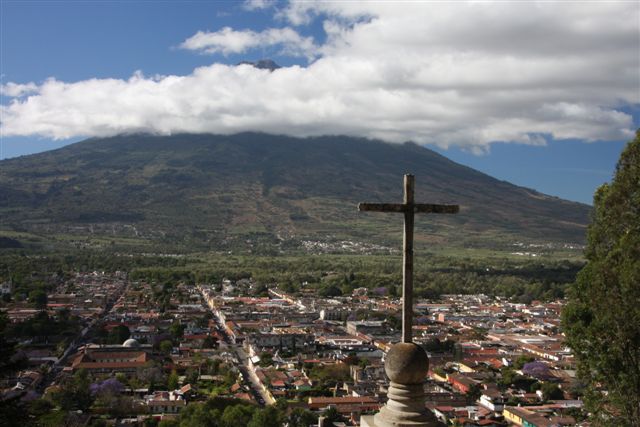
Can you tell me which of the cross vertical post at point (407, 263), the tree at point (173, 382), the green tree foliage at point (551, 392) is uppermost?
the cross vertical post at point (407, 263)

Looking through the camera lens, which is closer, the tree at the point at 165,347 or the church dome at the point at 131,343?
the church dome at the point at 131,343

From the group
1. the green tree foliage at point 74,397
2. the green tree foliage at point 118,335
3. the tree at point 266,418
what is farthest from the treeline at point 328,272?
the tree at point 266,418

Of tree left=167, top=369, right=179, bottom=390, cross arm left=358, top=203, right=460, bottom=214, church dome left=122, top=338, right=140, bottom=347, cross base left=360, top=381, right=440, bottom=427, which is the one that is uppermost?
cross arm left=358, top=203, right=460, bottom=214

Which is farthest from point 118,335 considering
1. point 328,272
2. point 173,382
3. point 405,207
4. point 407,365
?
point 328,272

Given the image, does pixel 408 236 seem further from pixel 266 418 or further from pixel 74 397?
pixel 74 397

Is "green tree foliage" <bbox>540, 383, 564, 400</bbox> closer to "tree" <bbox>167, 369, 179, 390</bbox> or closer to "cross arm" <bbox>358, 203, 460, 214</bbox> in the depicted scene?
"tree" <bbox>167, 369, 179, 390</bbox>

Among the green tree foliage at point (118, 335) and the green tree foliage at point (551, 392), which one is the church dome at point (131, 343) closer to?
the green tree foliage at point (118, 335)

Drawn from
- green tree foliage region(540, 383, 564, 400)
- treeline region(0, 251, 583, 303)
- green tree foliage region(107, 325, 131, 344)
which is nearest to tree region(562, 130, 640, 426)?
green tree foliage region(540, 383, 564, 400)
